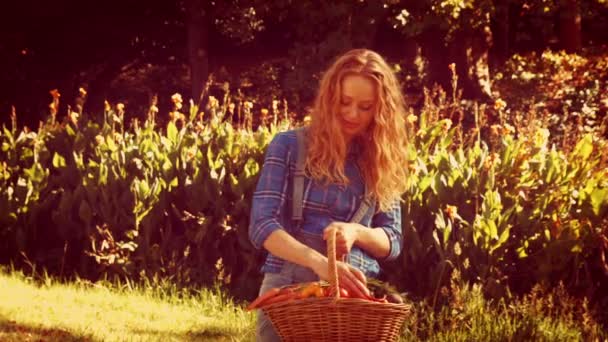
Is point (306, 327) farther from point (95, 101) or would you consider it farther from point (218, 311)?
point (95, 101)

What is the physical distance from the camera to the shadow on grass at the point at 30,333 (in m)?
4.74

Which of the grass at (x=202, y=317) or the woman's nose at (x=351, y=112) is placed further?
the grass at (x=202, y=317)

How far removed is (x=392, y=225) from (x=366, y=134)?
0.35m

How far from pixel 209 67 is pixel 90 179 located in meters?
8.82

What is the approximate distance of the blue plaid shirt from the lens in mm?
3055

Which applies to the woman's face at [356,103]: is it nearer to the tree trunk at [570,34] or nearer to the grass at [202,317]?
the grass at [202,317]

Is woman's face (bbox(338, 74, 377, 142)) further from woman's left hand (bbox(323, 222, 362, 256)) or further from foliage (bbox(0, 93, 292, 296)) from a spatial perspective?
foliage (bbox(0, 93, 292, 296))

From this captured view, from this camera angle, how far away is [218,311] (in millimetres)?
5316

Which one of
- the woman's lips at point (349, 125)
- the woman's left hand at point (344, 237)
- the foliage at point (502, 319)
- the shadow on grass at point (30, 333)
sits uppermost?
the woman's lips at point (349, 125)

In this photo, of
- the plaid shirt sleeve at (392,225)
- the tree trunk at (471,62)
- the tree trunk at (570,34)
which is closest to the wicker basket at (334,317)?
the plaid shirt sleeve at (392,225)

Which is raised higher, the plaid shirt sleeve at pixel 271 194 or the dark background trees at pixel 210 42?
the dark background trees at pixel 210 42

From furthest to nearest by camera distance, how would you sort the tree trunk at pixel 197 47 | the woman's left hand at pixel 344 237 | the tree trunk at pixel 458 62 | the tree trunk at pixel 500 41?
1. the tree trunk at pixel 500 41
2. the tree trunk at pixel 458 62
3. the tree trunk at pixel 197 47
4. the woman's left hand at pixel 344 237

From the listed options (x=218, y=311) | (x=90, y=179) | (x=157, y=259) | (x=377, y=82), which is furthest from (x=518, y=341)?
(x=90, y=179)

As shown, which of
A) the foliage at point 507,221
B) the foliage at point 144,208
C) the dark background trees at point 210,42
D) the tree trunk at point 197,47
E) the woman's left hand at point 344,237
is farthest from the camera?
the tree trunk at point 197,47
